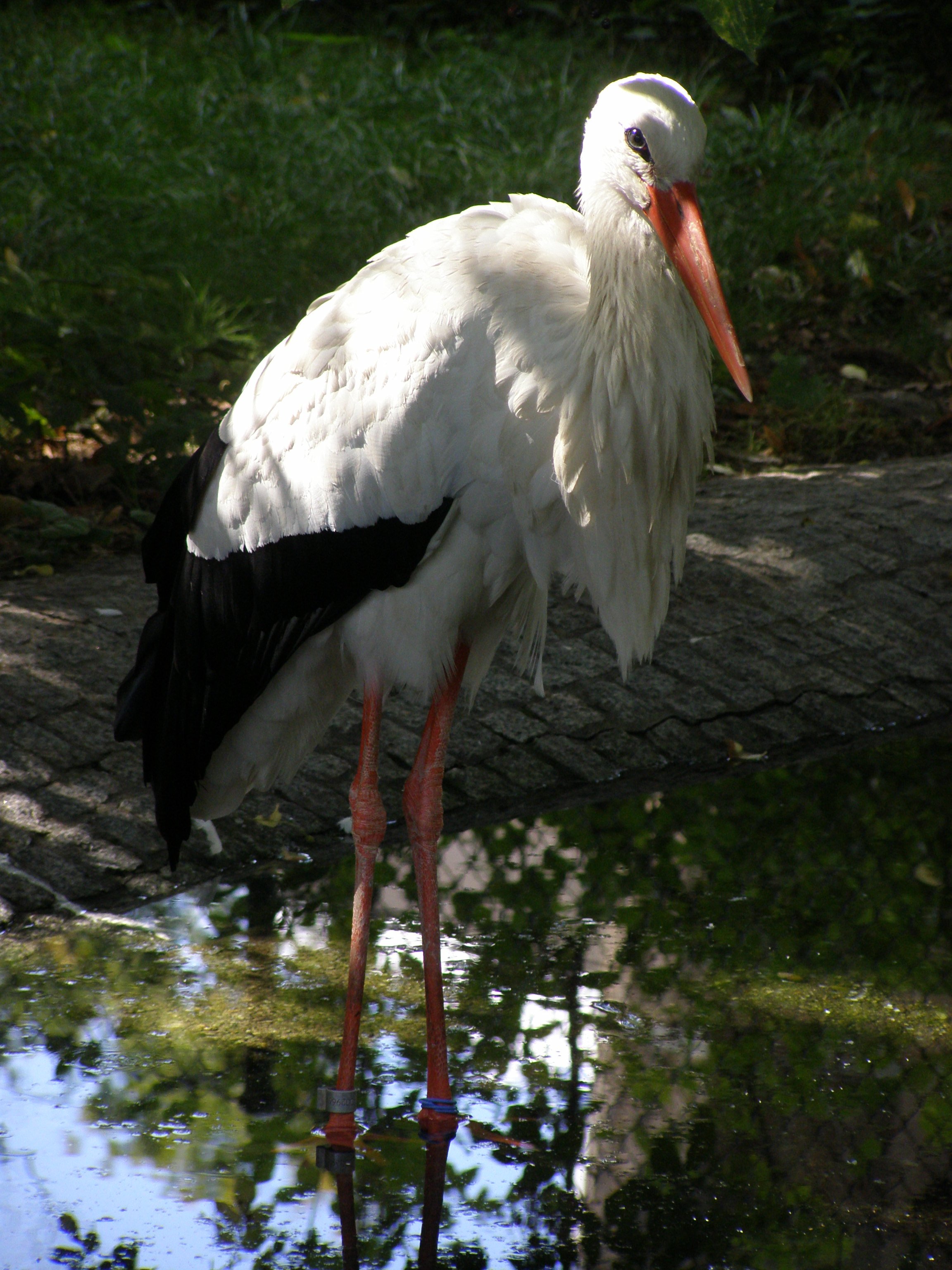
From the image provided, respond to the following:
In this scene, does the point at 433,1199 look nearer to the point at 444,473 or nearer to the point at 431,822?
the point at 431,822

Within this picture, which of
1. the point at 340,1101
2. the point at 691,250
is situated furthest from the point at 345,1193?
the point at 691,250

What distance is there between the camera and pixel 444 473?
2547mm

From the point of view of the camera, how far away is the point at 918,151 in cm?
989

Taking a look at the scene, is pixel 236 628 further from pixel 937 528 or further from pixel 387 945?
pixel 937 528

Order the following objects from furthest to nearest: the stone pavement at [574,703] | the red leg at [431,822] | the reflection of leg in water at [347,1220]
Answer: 1. the stone pavement at [574,703]
2. the red leg at [431,822]
3. the reflection of leg in water at [347,1220]

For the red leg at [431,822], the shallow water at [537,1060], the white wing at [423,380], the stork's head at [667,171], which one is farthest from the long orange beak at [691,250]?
the shallow water at [537,1060]

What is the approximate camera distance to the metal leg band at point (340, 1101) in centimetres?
259

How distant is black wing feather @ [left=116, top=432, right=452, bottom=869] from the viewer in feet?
8.80

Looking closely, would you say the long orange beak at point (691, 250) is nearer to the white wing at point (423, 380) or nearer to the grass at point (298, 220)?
the white wing at point (423, 380)

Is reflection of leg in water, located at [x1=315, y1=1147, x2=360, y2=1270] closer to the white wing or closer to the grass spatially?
the white wing

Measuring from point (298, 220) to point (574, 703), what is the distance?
5.06 m

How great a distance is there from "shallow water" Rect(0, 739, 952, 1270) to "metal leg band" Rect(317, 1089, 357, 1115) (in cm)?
6

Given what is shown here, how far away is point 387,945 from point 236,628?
0.91 metres

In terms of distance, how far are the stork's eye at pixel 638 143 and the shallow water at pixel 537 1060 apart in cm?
170
